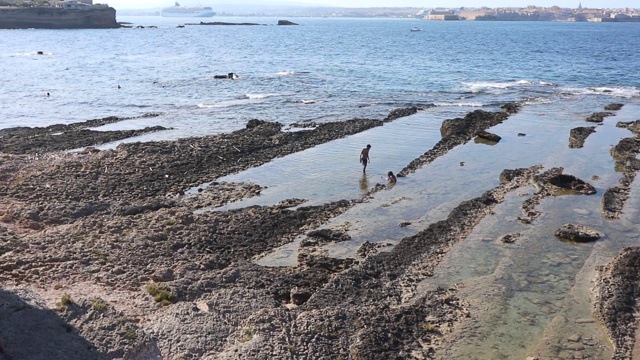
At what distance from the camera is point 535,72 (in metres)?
78.8

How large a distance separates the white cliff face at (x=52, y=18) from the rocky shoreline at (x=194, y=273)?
153 metres

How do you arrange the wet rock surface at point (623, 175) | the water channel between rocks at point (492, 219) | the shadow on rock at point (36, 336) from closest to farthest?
1. the shadow on rock at point (36, 336)
2. the water channel between rocks at point (492, 219)
3. the wet rock surface at point (623, 175)

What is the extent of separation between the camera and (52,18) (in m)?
168

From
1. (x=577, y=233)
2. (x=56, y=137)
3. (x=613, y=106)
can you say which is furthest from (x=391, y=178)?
(x=613, y=106)

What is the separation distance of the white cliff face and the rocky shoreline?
153 meters

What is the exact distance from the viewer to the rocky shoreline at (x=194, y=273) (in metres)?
14.6

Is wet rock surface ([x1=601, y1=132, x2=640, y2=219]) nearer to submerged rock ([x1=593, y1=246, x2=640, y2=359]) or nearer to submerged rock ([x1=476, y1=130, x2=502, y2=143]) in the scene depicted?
submerged rock ([x1=593, y1=246, x2=640, y2=359])

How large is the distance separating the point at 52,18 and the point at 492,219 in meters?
170

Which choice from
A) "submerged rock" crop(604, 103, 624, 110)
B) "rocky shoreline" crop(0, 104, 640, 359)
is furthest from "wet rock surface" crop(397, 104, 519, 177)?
"submerged rock" crop(604, 103, 624, 110)

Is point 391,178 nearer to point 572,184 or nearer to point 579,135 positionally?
point 572,184

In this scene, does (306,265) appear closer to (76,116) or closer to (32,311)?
(32,311)

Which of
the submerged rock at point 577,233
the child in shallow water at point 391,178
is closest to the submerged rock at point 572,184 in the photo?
the submerged rock at point 577,233

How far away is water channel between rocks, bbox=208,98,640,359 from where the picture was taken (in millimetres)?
16125

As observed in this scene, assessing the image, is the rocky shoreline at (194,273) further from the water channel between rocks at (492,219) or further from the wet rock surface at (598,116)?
the wet rock surface at (598,116)
